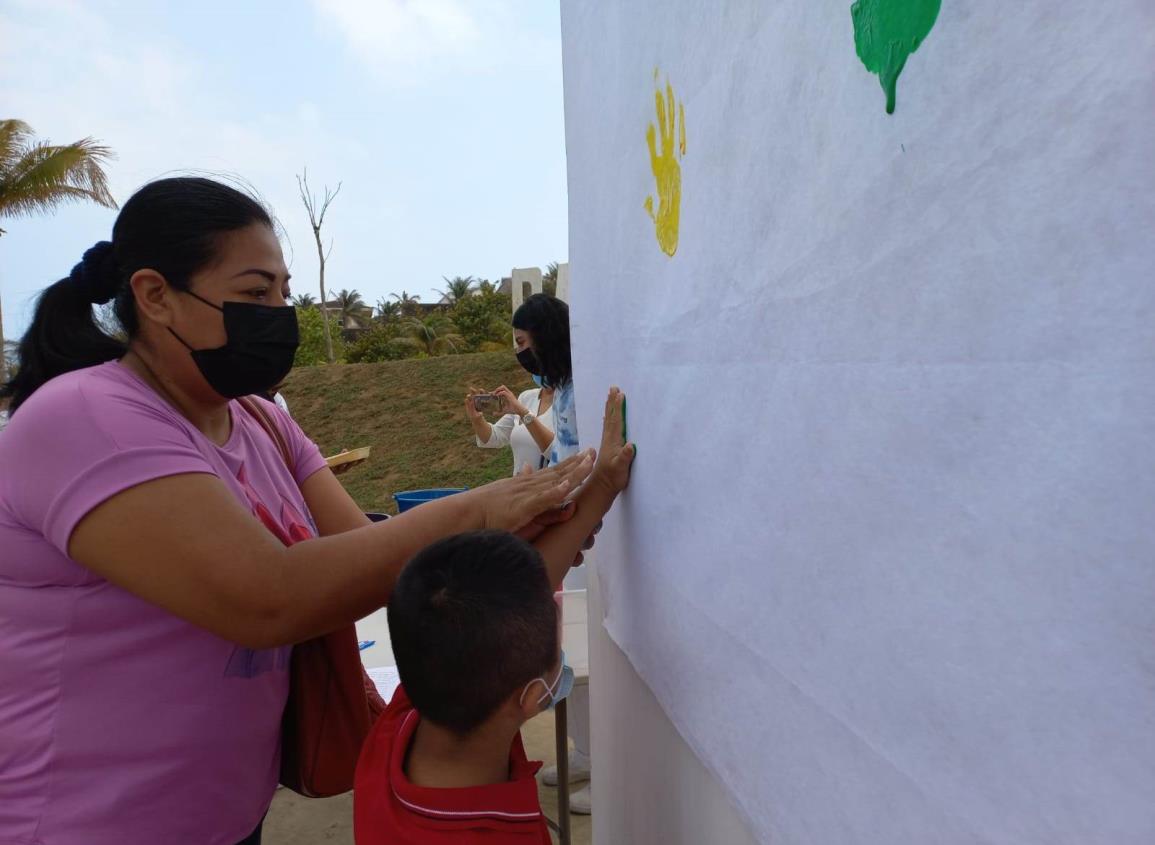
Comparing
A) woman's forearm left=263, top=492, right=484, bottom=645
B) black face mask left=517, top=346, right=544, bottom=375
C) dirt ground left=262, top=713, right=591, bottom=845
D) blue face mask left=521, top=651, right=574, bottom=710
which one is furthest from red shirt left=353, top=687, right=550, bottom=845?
black face mask left=517, top=346, right=544, bottom=375

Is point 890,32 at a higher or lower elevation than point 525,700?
higher

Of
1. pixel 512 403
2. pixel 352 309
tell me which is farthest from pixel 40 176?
pixel 352 309

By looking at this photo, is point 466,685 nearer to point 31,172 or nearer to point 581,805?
point 581,805

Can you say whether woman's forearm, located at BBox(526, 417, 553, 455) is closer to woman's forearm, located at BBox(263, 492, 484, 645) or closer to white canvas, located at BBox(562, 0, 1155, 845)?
woman's forearm, located at BBox(263, 492, 484, 645)

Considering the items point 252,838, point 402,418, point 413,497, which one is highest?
point 252,838

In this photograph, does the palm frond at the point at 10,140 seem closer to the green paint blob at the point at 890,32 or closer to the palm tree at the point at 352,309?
the green paint blob at the point at 890,32

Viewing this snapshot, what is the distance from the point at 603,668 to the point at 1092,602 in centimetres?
141

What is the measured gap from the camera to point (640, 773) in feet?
4.69

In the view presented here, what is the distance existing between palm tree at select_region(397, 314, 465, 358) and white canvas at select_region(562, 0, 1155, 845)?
68.5 ft

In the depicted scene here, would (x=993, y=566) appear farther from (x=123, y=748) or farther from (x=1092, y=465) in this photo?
(x=123, y=748)

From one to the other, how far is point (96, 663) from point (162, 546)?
21 centimetres

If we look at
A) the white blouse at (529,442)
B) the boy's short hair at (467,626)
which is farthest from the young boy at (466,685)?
the white blouse at (529,442)

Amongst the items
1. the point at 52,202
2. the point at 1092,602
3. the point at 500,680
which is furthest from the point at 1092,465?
the point at 52,202

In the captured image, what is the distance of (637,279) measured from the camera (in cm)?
132
